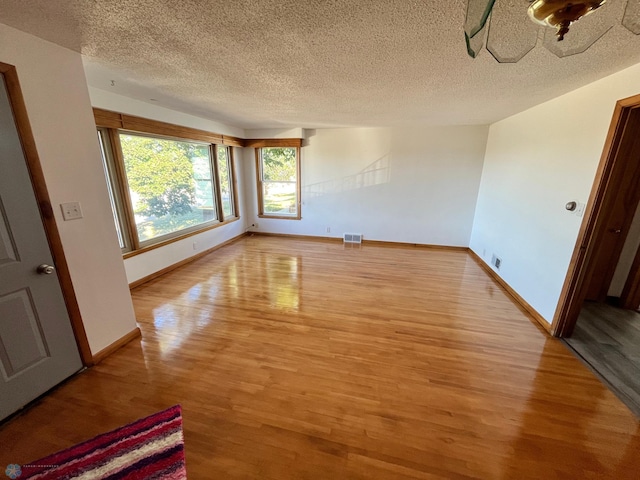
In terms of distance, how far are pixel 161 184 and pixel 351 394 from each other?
11.6ft

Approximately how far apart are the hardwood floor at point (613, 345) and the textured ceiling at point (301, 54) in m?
2.19

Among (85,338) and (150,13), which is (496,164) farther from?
(85,338)

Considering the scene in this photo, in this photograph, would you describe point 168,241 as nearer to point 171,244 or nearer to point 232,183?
point 171,244

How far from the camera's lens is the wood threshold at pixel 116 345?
75.8 inches

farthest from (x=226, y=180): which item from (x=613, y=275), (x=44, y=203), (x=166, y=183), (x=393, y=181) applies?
(x=613, y=275)

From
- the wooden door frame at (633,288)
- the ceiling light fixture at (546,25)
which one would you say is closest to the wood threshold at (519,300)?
the wooden door frame at (633,288)

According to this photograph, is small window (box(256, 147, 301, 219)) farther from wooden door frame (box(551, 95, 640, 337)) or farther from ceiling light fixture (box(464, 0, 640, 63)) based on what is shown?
ceiling light fixture (box(464, 0, 640, 63))

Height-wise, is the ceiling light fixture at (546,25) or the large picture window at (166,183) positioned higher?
the ceiling light fixture at (546,25)

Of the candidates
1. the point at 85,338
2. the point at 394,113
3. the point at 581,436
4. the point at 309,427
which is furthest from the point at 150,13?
the point at 581,436

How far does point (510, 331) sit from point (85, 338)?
356 cm

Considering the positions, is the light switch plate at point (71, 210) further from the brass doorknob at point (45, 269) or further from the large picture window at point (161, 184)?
the large picture window at point (161, 184)

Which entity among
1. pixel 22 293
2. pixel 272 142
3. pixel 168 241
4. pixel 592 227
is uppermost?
pixel 272 142

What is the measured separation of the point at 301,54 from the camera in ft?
5.39

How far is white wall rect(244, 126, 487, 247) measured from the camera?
4.48 metres
